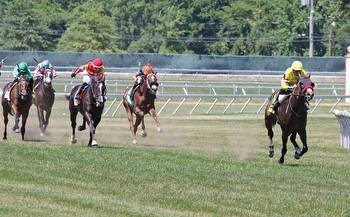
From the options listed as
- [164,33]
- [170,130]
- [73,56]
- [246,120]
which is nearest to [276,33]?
[164,33]

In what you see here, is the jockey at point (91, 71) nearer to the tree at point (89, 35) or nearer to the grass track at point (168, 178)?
the grass track at point (168, 178)

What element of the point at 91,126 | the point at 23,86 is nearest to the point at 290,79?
the point at 91,126

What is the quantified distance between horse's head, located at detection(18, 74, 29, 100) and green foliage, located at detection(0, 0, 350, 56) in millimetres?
56372

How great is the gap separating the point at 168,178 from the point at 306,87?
341 centimetres

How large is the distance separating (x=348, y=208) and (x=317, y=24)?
227 ft

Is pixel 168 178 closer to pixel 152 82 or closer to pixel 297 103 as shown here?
pixel 297 103

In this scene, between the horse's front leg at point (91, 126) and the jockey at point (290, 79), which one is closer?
the jockey at point (290, 79)

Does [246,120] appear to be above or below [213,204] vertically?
below

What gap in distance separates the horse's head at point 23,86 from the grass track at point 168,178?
1.18m

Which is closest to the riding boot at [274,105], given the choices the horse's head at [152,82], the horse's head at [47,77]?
the horse's head at [152,82]

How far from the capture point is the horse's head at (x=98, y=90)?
60.4 ft

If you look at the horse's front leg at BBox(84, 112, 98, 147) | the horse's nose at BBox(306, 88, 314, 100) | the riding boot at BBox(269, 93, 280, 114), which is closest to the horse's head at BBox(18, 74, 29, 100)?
the horse's front leg at BBox(84, 112, 98, 147)

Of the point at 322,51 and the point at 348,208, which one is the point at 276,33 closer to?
the point at 322,51

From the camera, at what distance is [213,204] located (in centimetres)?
1108
